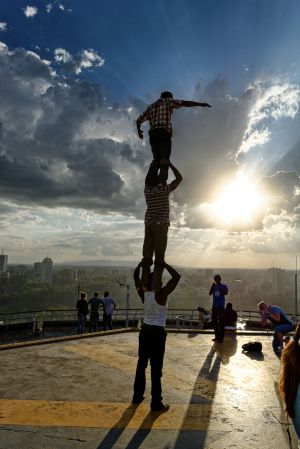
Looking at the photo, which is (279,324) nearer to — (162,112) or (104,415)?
(104,415)

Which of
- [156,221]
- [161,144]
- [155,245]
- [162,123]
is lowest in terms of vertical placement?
[155,245]

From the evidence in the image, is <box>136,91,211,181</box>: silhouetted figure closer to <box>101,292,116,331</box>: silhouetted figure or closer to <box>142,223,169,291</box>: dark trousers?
<box>142,223,169,291</box>: dark trousers

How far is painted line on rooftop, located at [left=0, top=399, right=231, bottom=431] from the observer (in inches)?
202

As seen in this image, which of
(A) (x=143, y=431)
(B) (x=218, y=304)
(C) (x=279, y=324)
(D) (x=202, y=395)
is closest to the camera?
(A) (x=143, y=431)

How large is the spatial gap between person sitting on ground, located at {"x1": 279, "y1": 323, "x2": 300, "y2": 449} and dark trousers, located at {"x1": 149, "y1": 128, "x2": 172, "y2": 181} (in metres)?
5.17

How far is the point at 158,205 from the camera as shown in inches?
278

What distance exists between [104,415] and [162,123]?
220 inches

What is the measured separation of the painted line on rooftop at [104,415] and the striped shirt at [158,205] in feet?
11.0

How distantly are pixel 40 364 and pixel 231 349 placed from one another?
568 centimetres

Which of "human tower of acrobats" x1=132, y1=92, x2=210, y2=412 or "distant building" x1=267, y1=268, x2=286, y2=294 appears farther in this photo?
"distant building" x1=267, y1=268, x2=286, y2=294

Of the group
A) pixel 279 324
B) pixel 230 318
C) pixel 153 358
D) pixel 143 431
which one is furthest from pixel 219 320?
pixel 143 431

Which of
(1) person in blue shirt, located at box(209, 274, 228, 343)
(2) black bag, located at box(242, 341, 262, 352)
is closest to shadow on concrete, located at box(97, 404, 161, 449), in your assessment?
(2) black bag, located at box(242, 341, 262, 352)

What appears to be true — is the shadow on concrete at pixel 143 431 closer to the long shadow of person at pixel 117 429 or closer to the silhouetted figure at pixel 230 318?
the long shadow of person at pixel 117 429

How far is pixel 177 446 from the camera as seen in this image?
4.53 metres
